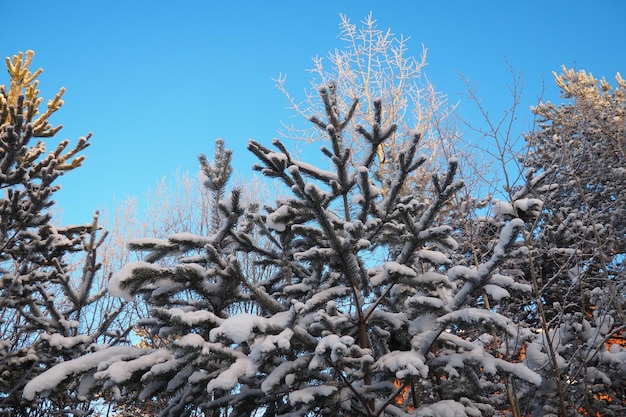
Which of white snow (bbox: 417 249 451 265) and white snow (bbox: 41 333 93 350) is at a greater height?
white snow (bbox: 417 249 451 265)

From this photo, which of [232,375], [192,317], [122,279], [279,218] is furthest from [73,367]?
[279,218]

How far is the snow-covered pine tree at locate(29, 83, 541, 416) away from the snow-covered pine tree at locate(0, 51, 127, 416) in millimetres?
1580

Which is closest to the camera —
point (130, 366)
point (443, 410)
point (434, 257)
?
point (130, 366)

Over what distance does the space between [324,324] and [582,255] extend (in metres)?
3.42

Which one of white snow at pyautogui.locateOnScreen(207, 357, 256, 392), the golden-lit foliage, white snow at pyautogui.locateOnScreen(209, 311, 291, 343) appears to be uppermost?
the golden-lit foliage

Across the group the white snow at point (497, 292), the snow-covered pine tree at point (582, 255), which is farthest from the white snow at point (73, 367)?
the snow-covered pine tree at point (582, 255)

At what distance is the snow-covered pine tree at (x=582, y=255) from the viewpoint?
4363mm

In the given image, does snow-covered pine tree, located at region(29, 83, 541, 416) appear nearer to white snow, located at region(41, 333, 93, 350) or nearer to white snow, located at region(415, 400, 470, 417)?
white snow, located at region(415, 400, 470, 417)

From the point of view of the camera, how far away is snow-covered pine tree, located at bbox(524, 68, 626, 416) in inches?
172

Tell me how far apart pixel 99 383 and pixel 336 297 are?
74.6 inches

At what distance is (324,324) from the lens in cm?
331

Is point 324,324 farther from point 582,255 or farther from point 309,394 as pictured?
point 582,255

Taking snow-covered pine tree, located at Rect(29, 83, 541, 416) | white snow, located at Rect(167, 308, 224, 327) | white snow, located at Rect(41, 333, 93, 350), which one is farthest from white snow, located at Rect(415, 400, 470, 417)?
white snow, located at Rect(41, 333, 93, 350)

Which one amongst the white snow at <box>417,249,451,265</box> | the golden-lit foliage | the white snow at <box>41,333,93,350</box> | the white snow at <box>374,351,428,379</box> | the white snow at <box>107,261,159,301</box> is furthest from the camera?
the golden-lit foliage
